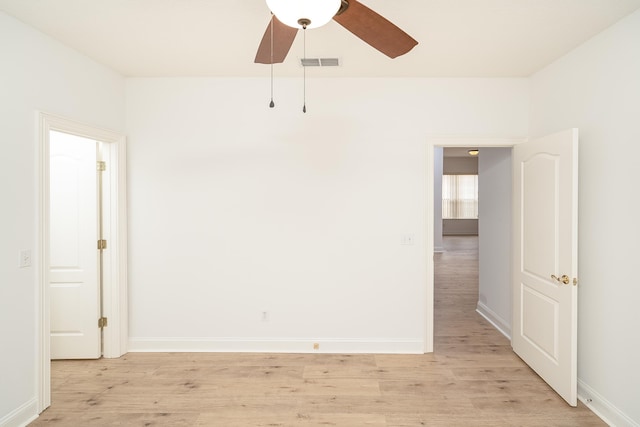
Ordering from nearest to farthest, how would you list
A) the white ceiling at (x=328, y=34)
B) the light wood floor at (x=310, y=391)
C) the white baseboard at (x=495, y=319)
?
the white ceiling at (x=328, y=34), the light wood floor at (x=310, y=391), the white baseboard at (x=495, y=319)

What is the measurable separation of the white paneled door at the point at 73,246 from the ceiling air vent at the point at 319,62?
2.07 m

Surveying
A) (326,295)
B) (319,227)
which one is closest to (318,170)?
(319,227)

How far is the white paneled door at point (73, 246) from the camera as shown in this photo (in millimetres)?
3166

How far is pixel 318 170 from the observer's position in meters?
3.38

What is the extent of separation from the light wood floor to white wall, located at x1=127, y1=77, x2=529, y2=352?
0.25 meters

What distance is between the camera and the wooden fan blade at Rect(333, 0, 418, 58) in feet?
4.76

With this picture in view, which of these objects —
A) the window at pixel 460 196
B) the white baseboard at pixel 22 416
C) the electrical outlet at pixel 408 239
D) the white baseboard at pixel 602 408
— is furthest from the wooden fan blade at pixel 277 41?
the window at pixel 460 196

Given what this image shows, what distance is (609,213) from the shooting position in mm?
2369

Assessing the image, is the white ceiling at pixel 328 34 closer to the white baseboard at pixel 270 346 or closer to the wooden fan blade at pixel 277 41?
the wooden fan blade at pixel 277 41

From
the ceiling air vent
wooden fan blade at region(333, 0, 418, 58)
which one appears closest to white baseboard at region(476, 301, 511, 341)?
the ceiling air vent

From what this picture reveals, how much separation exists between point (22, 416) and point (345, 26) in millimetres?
3141

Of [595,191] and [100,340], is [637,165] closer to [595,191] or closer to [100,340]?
[595,191]

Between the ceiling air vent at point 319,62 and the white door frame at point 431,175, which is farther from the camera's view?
the white door frame at point 431,175

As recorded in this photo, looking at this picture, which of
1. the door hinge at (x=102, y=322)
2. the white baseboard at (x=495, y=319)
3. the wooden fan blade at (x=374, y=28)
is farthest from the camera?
the white baseboard at (x=495, y=319)
